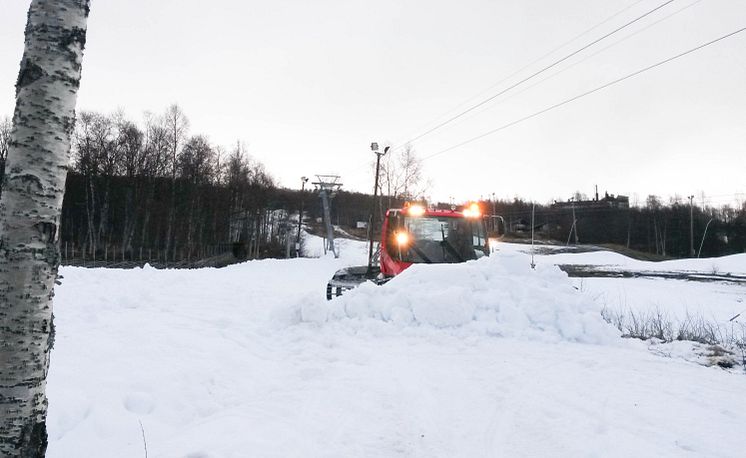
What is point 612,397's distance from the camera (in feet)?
13.4

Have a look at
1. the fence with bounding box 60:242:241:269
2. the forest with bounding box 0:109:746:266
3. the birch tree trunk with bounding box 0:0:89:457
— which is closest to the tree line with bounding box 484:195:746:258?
the forest with bounding box 0:109:746:266

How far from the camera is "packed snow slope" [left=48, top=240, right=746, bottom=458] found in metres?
3.16

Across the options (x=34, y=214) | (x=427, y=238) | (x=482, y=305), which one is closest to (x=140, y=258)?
(x=427, y=238)

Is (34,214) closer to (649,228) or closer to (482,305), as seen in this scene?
(482,305)

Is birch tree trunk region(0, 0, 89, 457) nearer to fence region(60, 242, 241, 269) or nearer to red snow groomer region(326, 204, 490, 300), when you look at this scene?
red snow groomer region(326, 204, 490, 300)

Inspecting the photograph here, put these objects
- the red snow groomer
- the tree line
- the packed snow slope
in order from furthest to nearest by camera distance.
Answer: the tree line, the red snow groomer, the packed snow slope

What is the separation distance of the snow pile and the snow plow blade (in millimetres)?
2617

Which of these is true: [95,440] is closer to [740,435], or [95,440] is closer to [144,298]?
[740,435]

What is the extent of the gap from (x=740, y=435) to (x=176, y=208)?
49.6 metres

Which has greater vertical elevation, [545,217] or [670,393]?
[545,217]

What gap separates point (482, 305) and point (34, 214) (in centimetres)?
634

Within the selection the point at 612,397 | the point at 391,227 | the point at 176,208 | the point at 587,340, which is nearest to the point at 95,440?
the point at 612,397

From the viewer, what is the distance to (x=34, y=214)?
6.48 feet

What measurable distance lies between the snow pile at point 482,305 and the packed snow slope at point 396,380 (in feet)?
0.09
